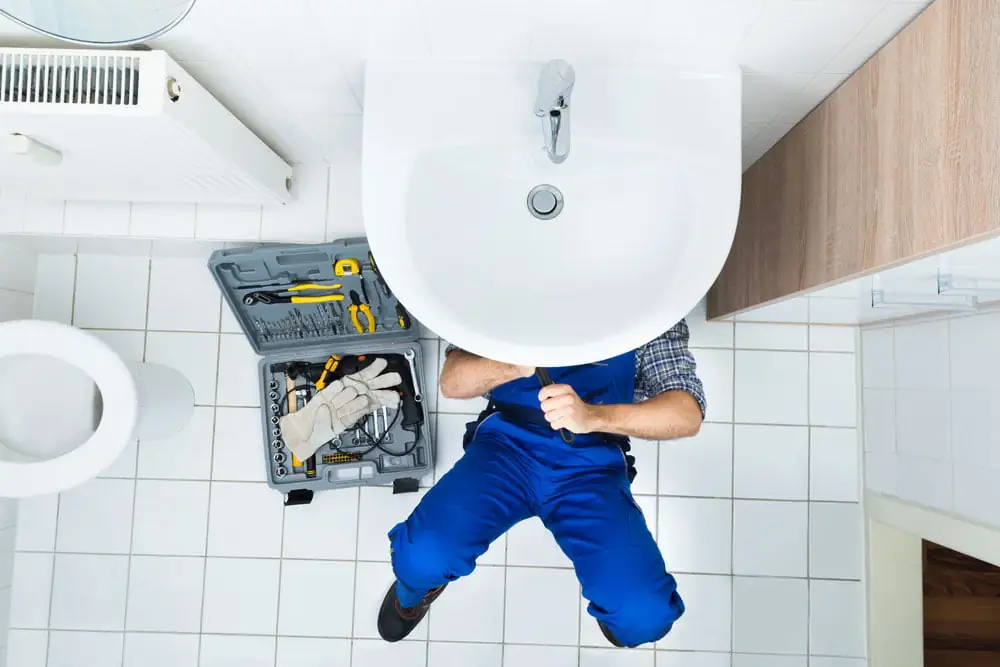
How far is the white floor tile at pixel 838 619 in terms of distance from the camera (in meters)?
1.68

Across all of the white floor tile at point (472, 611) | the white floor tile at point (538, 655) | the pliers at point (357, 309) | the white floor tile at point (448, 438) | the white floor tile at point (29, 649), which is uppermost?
the pliers at point (357, 309)

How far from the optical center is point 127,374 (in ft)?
4.33

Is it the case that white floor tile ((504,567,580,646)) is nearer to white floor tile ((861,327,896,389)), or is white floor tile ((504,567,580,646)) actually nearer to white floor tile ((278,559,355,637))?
white floor tile ((278,559,355,637))

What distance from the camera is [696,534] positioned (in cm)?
170

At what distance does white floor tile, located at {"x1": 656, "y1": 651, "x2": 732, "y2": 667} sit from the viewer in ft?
5.51

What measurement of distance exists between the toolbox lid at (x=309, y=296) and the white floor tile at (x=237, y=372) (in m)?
0.15

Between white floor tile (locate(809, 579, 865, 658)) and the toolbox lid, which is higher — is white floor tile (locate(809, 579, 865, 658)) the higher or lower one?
the lower one

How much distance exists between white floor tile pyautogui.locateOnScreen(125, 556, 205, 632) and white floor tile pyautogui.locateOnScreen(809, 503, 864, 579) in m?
1.53

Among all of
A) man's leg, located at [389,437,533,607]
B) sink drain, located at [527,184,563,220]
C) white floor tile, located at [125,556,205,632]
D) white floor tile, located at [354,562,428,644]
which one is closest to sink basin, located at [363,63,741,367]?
sink drain, located at [527,184,563,220]

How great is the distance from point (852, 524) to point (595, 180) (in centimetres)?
124

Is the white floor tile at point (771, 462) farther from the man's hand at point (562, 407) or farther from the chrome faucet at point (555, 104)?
the chrome faucet at point (555, 104)

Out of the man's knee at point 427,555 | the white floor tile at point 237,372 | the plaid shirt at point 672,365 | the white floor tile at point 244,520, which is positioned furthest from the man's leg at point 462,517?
the white floor tile at point 237,372

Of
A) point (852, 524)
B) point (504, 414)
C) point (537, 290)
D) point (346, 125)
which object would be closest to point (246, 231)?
point (346, 125)

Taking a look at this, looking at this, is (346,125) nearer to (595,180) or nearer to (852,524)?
(595,180)
